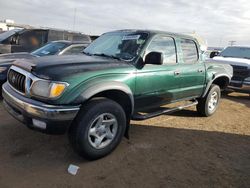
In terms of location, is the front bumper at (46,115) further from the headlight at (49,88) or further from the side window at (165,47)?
the side window at (165,47)

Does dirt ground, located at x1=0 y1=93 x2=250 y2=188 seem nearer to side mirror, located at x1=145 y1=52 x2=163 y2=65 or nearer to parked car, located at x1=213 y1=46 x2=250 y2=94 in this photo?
side mirror, located at x1=145 y1=52 x2=163 y2=65

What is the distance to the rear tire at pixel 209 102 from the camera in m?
6.14

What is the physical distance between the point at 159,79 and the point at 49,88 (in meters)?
1.94

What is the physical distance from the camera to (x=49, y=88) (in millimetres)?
3273

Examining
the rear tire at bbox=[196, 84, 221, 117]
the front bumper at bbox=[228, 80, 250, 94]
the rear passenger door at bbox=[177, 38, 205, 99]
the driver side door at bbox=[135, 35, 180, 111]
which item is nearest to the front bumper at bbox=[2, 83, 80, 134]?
the driver side door at bbox=[135, 35, 180, 111]

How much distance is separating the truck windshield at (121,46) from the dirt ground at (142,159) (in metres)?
1.47

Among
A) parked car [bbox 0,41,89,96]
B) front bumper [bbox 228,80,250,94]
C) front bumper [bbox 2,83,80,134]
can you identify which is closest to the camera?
front bumper [bbox 2,83,80,134]

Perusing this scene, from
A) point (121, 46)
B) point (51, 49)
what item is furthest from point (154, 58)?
point (51, 49)

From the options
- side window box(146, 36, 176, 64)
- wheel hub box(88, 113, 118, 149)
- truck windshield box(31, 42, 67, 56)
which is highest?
side window box(146, 36, 176, 64)

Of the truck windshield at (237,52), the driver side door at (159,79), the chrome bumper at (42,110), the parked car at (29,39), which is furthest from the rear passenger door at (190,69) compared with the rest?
the parked car at (29,39)

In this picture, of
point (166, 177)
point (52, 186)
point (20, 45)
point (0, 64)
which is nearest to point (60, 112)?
point (52, 186)

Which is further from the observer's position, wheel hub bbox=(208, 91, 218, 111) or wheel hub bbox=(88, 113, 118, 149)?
wheel hub bbox=(208, 91, 218, 111)

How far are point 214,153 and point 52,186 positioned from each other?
2.57 metres

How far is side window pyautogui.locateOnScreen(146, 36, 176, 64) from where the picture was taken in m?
4.50
